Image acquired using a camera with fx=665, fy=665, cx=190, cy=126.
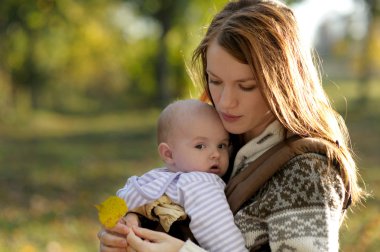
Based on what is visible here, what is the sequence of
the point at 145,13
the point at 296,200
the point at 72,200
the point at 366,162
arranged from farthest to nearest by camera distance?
1. the point at 145,13
2. the point at 366,162
3. the point at 72,200
4. the point at 296,200

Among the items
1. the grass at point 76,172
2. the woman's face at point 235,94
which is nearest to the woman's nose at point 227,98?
the woman's face at point 235,94

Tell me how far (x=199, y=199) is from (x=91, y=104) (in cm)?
2558

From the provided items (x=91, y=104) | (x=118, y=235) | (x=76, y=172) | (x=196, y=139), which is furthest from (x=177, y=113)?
(x=91, y=104)

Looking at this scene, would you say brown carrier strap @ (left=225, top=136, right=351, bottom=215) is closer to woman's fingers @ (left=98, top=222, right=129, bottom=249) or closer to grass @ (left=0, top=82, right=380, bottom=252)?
woman's fingers @ (left=98, top=222, right=129, bottom=249)

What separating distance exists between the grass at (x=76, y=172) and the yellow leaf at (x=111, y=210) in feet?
3.97

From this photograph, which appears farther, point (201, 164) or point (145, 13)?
point (145, 13)

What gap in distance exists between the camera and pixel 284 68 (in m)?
2.19

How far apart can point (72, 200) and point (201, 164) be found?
22.0 ft

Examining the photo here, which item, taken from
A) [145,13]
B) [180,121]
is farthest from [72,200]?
[145,13]

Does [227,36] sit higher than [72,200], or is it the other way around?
[227,36]

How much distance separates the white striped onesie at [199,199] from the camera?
2.18m

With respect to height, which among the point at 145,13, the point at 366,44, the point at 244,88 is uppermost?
the point at 244,88

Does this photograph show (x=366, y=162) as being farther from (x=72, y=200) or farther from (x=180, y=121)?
(x=180, y=121)

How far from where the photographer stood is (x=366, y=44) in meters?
20.6
